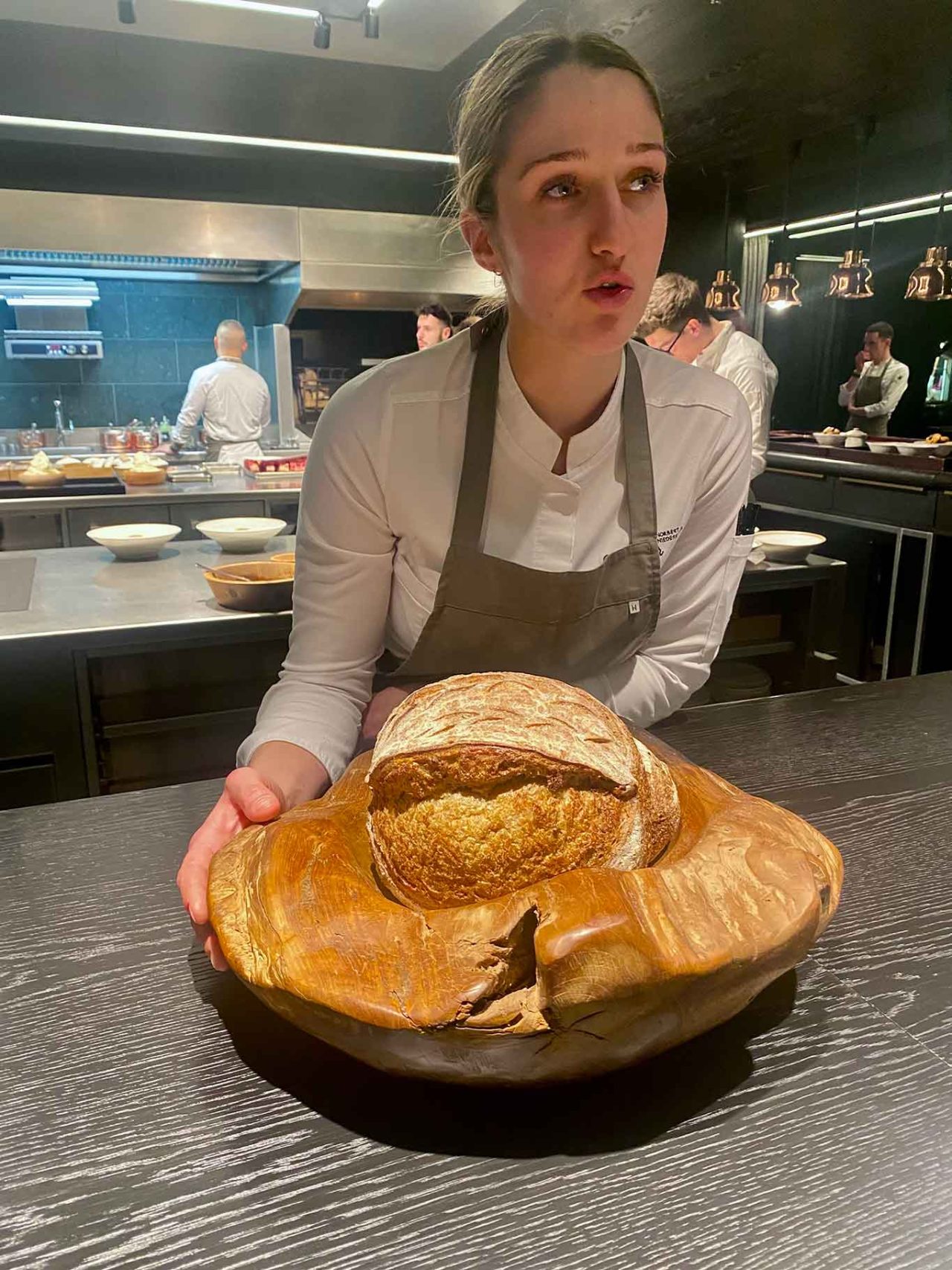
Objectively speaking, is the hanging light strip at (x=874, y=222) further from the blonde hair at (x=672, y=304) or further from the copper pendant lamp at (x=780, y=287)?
the blonde hair at (x=672, y=304)

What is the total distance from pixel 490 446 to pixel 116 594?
1.44 metres

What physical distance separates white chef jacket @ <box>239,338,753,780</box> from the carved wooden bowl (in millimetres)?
505

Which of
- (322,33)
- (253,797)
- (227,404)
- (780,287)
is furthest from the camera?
(227,404)

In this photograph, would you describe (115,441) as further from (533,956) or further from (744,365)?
(533,956)

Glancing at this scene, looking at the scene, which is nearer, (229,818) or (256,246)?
(229,818)

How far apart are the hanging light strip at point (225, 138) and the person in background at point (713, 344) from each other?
6.43 ft

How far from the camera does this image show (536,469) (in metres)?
1.21

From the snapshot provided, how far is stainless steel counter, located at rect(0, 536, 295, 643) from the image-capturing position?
199 centimetres

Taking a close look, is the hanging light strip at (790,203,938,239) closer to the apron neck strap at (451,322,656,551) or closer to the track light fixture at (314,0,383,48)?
the track light fixture at (314,0,383,48)

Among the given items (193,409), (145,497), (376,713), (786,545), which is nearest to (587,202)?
(376,713)

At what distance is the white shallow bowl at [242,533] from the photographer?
8.55 ft

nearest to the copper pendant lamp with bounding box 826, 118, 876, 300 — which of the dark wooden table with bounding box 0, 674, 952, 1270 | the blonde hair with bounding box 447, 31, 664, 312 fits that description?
the blonde hair with bounding box 447, 31, 664, 312

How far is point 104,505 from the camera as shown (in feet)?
14.3

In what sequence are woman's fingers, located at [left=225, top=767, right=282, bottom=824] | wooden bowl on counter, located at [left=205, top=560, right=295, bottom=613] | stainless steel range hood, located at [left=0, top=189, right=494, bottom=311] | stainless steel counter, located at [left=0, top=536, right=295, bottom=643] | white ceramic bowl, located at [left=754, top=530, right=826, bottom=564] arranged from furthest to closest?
1. stainless steel range hood, located at [left=0, top=189, right=494, bottom=311]
2. white ceramic bowl, located at [left=754, top=530, right=826, bottom=564]
3. wooden bowl on counter, located at [left=205, top=560, right=295, bottom=613]
4. stainless steel counter, located at [left=0, top=536, right=295, bottom=643]
5. woman's fingers, located at [left=225, top=767, right=282, bottom=824]
